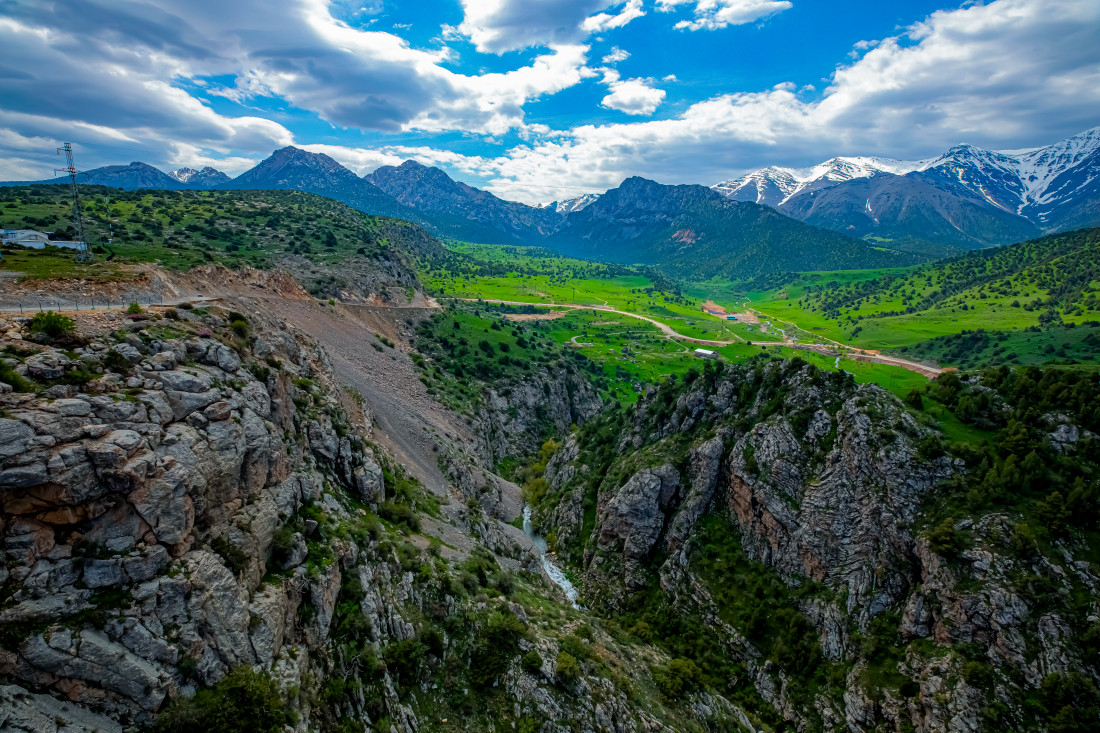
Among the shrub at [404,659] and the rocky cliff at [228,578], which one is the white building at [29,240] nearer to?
the rocky cliff at [228,578]

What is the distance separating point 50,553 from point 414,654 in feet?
71.3

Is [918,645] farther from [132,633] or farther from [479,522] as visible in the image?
[132,633]

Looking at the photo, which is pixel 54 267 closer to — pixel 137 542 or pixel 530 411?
pixel 137 542

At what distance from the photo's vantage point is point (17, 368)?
23953 millimetres

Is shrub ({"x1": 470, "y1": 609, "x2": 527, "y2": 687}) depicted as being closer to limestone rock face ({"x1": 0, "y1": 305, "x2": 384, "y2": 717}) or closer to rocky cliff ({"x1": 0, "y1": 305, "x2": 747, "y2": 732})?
rocky cliff ({"x1": 0, "y1": 305, "x2": 747, "y2": 732})

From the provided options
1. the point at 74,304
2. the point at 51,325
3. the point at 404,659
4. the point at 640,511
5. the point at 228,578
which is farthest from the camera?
the point at 640,511

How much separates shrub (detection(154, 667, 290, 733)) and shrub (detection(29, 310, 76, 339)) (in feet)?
68.1

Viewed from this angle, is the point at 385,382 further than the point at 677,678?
Yes

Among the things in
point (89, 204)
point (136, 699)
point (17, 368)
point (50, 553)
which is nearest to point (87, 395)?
point (17, 368)

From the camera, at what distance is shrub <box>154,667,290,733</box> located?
21.5 metres

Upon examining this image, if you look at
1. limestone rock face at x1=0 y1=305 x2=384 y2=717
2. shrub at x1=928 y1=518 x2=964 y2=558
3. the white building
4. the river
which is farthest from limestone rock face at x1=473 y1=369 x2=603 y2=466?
shrub at x1=928 y1=518 x2=964 y2=558

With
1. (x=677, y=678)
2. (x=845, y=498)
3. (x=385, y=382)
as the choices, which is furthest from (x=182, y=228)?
(x=845, y=498)

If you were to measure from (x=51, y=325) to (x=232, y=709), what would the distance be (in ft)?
75.3

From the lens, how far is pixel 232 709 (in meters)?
22.4
